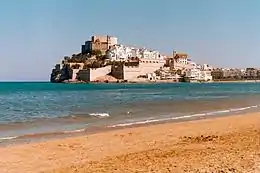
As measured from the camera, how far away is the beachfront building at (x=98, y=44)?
185 meters

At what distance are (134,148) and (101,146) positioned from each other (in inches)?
43.0

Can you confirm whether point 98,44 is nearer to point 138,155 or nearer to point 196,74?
point 196,74

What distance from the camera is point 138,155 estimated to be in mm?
10352

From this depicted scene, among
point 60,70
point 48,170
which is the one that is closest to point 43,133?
point 48,170

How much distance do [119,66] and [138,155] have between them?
14747 centimetres

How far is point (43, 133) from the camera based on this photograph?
55.6ft

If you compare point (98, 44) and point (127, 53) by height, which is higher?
point (98, 44)

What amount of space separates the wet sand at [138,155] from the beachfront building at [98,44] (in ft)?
558

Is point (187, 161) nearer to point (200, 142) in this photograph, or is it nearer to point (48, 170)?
point (48, 170)

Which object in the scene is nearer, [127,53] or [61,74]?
[61,74]

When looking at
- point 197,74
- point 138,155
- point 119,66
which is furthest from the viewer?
point 197,74

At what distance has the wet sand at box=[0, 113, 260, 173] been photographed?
847cm

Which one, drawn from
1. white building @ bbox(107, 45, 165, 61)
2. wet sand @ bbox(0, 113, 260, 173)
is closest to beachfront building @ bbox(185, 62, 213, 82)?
white building @ bbox(107, 45, 165, 61)

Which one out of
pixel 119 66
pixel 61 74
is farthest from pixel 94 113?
pixel 61 74
